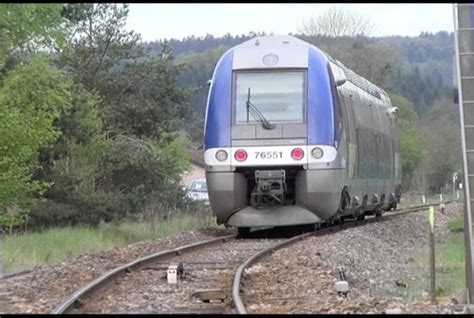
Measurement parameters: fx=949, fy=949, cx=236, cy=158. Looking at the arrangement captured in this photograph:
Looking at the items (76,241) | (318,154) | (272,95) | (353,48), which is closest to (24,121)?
(76,241)

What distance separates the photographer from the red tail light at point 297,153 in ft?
58.0

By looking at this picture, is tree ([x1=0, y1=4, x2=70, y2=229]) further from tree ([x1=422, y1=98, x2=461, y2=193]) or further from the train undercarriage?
tree ([x1=422, y1=98, x2=461, y2=193])

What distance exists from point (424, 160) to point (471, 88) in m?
64.9

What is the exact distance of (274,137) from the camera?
17750mm

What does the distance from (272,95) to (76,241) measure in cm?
560

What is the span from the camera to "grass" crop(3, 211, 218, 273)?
16.6 meters

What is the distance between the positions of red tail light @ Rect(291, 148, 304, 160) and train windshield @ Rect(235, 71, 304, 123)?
1.99ft

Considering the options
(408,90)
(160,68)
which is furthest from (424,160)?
(160,68)

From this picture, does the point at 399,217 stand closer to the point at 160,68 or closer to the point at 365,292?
the point at 160,68

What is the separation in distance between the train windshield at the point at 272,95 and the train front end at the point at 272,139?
0.02m

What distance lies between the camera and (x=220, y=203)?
18016 mm

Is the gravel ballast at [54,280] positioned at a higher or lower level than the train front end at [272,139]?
lower

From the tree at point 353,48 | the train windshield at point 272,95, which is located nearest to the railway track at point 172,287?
the train windshield at point 272,95

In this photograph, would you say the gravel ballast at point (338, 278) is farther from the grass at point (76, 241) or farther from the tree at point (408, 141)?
the tree at point (408, 141)
